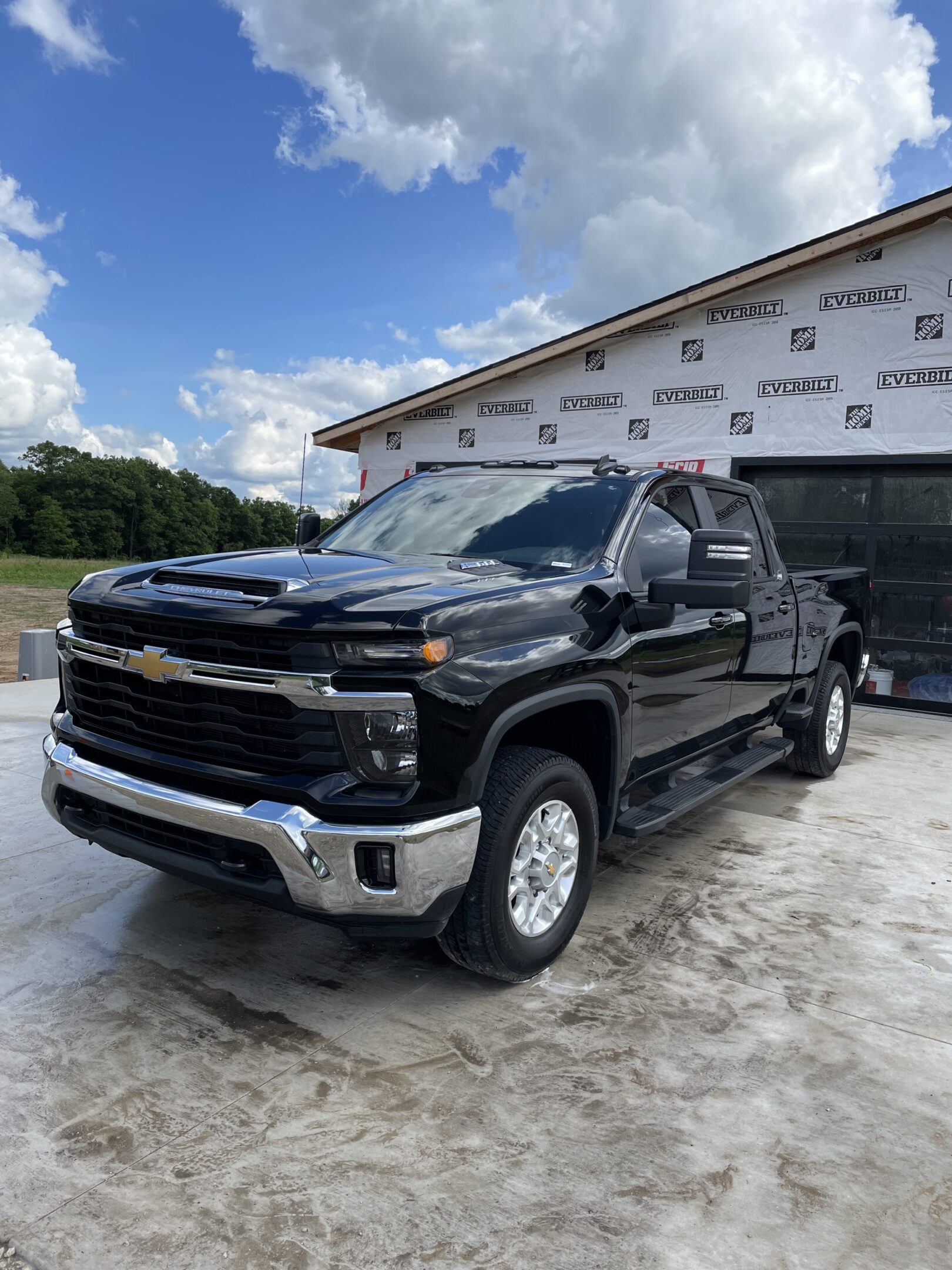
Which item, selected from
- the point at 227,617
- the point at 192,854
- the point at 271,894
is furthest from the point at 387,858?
the point at 227,617

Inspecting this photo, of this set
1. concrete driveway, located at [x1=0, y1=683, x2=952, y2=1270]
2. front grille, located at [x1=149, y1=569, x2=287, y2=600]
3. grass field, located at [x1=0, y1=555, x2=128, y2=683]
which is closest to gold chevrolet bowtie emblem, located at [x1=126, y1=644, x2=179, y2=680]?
front grille, located at [x1=149, y1=569, x2=287, y2=600]

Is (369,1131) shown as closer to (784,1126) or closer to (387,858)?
(387,858)

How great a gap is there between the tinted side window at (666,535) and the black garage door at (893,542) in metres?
5.62

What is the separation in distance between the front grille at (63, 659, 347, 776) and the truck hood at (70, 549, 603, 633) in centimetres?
25

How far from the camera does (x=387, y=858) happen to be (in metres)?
2.71

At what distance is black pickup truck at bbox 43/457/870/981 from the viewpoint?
2.74 m

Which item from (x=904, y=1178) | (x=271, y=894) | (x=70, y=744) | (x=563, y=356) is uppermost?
(x=563, y=356)

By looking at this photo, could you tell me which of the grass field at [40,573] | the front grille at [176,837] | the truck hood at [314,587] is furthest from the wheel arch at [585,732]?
the grass field at [40,573]

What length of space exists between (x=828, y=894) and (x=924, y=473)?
648 cm

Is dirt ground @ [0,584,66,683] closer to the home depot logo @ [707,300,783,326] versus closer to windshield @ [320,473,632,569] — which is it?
windshield @ [320,473,632,569]

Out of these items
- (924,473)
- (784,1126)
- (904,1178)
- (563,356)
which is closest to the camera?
(904,1178)

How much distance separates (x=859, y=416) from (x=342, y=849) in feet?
28.5

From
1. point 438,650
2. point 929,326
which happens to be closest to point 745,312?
point 929,326

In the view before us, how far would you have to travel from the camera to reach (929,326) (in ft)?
30.2
